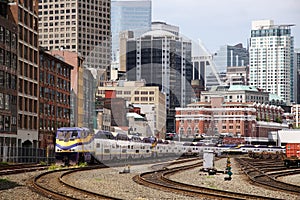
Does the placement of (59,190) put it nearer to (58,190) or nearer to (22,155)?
(58,190)

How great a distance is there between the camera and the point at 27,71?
98.2 meters

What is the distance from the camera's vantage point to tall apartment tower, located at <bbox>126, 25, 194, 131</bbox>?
108ft

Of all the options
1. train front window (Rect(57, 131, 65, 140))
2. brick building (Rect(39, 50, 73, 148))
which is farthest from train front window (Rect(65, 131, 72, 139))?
brick building (Rect(39, 50, 73, 148))

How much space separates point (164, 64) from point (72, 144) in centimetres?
2390

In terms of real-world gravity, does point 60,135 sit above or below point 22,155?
above

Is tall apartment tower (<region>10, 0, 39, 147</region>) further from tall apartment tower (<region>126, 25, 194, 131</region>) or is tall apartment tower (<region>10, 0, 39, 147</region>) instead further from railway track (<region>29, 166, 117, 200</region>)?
tall apartment tower (<region>126, 25, 194, 131</region>)

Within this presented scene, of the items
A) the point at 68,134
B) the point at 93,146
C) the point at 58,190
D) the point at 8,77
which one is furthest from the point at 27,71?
the point at 58,190

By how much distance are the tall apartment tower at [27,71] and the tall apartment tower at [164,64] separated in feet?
199

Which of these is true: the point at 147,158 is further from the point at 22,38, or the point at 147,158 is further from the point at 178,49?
the point at 22,38

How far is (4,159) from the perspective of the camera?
6938 cm

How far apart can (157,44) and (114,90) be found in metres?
6.11

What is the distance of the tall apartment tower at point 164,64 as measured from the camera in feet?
108

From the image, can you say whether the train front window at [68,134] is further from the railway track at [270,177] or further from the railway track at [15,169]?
the railway track at [270,177]

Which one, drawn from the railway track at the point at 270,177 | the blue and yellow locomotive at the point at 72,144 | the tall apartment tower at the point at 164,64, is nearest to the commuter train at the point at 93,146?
the blue and yellow locomotive at the point at 72,144
